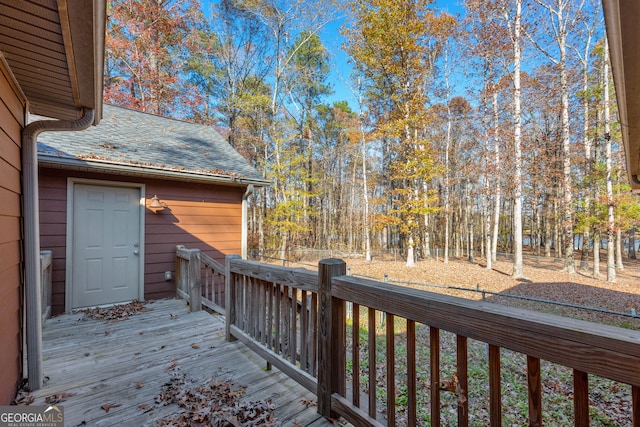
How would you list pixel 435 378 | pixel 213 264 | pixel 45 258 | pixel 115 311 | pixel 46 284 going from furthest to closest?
pixel 115 311 → pixel 213 264 → pixel 46 284 → pixel 45 258 → pixel 435 378

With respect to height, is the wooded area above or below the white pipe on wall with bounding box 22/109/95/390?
above

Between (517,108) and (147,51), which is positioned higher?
(147,51)

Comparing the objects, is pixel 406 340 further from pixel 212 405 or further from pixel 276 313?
pixel 212 405

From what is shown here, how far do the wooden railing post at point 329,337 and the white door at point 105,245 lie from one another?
407cm

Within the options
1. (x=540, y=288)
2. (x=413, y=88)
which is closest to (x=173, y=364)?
(x=540, y=288)

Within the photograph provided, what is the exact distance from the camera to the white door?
4.05 metres

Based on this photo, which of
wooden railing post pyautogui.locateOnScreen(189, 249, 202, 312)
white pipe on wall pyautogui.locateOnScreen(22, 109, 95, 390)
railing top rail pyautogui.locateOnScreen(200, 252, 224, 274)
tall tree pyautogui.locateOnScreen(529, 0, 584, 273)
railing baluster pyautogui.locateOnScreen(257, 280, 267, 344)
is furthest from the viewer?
tall tree pyautogui.locateOnScreen(529, 0, 584, 273)

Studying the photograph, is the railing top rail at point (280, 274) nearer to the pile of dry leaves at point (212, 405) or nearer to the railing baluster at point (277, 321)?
the railing baluster at point (277, 321)

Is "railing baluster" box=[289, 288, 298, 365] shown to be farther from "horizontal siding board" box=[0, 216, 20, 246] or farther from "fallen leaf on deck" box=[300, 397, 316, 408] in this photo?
"horizontal siding board" box=[0, 216, 20, 246]

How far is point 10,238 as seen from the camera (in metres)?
1.87

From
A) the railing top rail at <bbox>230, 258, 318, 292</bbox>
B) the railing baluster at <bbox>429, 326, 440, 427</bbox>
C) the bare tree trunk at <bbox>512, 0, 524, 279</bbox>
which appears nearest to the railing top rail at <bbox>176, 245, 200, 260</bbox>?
the railing top rail at <bbox>230, 258, 318, 292</bbox>

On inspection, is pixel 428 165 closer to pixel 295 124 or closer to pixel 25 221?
pixel 295 124

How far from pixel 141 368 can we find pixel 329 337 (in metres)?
1.95

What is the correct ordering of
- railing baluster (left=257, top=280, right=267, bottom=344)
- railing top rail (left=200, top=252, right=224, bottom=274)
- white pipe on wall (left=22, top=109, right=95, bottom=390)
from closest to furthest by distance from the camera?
white pipe on wall (left=22, top=109, right=95, bottom=390) < railing baluster (left=257, top=280, right=267, bottom=344) < railing top rail (left=200, top=252, right=224, bottom=274)
